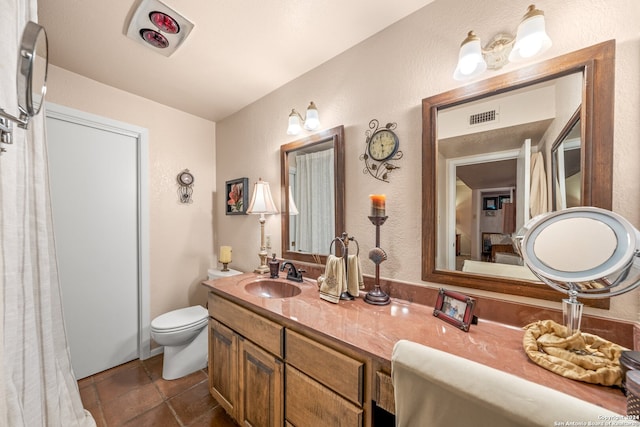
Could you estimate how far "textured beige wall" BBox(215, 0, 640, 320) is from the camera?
79cm

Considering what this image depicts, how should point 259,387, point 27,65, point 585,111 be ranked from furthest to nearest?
point 259,387, point 585,111, point 27,65

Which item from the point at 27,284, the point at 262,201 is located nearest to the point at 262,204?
the point at 262,201

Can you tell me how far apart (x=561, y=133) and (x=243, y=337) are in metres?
1.69

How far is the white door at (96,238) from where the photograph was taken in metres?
1.72

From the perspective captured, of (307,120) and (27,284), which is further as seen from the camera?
(307,120)

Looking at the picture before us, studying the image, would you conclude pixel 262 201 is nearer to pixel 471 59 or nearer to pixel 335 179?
pixel 335 179

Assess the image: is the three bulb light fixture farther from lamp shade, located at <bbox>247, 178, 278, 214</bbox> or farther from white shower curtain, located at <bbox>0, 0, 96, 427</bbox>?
white shower curtain, located at <bbox>0, 0, 96, 427</bbox>

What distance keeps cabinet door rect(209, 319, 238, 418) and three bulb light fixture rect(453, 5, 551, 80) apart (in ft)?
5.67

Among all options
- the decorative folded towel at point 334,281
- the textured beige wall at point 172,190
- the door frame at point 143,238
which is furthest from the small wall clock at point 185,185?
the decorative folded towel at point 334,281

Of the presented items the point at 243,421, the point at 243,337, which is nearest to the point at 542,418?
the point at 243,337

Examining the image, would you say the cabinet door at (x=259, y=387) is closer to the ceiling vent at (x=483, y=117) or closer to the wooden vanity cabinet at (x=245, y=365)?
the wooden vanity cabinet at (x=245, y=365)

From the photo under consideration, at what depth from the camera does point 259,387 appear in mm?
1129

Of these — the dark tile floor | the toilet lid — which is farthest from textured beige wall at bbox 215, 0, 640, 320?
the dark tile floor

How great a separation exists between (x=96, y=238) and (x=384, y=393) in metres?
2.33
